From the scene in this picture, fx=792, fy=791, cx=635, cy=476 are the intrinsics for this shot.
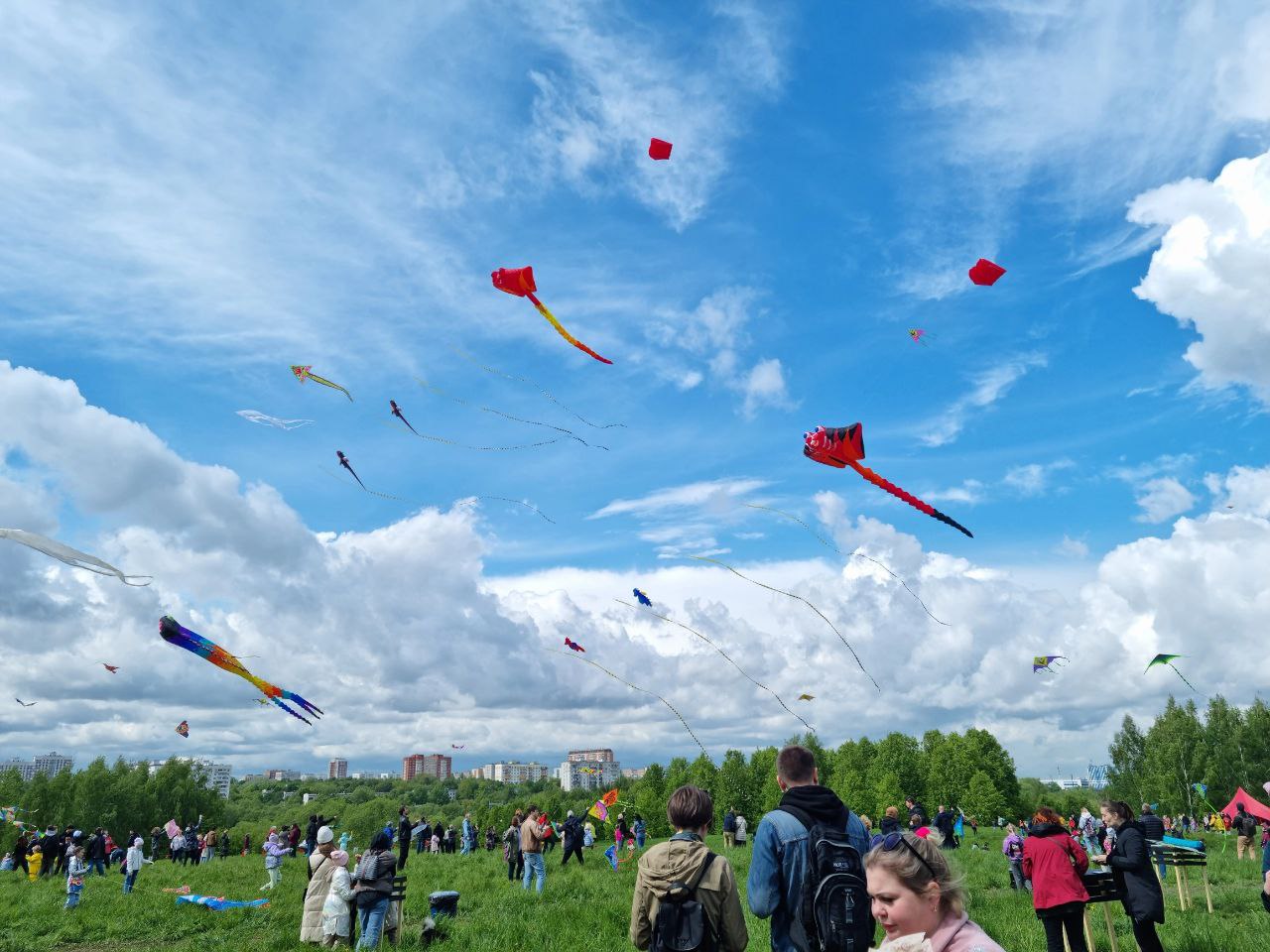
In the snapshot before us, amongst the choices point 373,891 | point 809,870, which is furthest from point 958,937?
point 373,891

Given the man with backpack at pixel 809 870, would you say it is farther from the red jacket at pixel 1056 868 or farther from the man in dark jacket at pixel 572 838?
the man in dark jacket at pixel 572 838

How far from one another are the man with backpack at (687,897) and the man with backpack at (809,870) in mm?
229

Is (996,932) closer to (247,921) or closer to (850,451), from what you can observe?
(850,451)

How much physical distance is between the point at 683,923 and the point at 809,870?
2.70 feet

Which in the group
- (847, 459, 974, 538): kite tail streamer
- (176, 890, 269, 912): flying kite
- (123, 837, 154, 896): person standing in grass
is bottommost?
(176, 890, 269, 912): flying kite

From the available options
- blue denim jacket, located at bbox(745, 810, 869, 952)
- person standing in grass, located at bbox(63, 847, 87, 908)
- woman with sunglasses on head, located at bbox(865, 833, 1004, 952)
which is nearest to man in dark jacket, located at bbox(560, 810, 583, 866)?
person standing in grass, located at bbox(63, 847, 87, 908)

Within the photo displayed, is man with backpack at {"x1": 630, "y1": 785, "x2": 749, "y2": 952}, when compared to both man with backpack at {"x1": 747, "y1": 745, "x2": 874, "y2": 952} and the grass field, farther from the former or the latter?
the grass field

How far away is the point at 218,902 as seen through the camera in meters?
16.0

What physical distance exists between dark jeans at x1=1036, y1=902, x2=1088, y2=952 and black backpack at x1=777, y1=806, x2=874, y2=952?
468 centimetres

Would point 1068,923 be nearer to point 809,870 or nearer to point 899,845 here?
point 809,870

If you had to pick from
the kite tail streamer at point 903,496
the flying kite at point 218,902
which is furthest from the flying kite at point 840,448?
the flying kite at point 218,902

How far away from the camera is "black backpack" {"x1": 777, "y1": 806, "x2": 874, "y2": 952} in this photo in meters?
4.28

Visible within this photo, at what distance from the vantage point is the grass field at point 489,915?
10383 mm

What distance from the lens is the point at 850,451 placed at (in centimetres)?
1190
